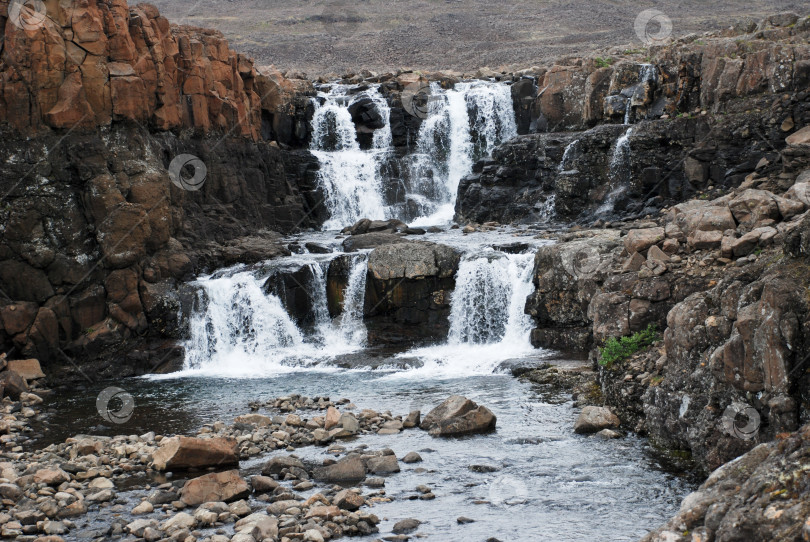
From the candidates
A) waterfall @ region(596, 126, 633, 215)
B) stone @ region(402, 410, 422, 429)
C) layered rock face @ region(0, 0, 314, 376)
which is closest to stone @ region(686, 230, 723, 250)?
stone @ region(402, 410, 422, 429)

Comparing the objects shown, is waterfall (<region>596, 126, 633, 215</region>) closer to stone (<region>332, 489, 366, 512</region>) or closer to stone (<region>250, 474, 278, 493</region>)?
stone (<region>250, 474, 278, 493</region>)

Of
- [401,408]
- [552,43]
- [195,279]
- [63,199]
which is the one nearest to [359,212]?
[195,279]

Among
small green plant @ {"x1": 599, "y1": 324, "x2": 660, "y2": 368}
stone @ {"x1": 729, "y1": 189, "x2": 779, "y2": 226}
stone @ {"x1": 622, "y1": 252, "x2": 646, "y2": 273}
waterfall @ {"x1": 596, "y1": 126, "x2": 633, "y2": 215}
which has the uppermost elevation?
waterfall @ {"x1": 596, "y1": 126, "x2": 633, "y2": 215}

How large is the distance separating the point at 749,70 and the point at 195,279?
1819 cm

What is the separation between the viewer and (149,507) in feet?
33.8

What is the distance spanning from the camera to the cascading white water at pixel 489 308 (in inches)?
845

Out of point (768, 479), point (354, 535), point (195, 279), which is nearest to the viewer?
point (768, 479)

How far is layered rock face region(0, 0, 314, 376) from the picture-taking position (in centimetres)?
2047

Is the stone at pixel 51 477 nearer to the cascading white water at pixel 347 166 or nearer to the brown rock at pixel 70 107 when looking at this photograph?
the brown rock at pixel 70 107

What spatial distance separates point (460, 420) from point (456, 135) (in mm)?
23672

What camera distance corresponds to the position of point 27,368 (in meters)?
19.8

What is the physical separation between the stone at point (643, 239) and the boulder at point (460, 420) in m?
3.98

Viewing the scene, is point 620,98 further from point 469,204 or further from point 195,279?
point 195,279

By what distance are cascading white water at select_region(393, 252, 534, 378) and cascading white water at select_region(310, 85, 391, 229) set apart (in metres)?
11.2
